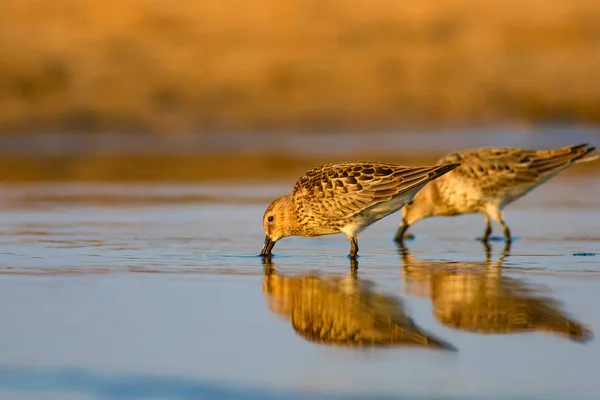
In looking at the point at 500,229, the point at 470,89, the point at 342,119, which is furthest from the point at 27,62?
the point at 500,229

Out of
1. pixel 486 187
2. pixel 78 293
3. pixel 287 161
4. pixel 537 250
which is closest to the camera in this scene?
pixel 78 293

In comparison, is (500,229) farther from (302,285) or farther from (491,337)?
(491,337)

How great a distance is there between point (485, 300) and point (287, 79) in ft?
61.2

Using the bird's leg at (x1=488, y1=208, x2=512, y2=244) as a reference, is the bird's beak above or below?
below

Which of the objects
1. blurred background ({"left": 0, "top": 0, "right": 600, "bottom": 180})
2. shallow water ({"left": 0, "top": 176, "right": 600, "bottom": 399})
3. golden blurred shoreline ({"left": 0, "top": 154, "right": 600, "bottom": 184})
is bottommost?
shallow water ({"left": 0, "top": 176, "right": 600, "bottom": 399})

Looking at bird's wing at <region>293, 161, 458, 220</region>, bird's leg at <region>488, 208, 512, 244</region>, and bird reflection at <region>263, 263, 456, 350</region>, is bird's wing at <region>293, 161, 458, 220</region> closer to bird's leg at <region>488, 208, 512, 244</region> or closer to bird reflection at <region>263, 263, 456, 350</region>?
bird reflection at <region>263, 263, 456, 350</region>

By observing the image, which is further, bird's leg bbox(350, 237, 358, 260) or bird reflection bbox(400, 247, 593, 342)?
bird's leg bbox(350, 237, 358, 260)

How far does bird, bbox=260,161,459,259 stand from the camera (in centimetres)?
1000

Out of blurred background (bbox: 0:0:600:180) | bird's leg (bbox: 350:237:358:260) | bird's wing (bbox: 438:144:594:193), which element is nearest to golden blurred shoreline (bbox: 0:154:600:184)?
blurred background (bbox: 0:0:600:180)

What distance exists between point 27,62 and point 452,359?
66.6ft

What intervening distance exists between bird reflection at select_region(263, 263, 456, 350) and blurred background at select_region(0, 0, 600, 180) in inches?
449

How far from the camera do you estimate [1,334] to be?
6.91 meters

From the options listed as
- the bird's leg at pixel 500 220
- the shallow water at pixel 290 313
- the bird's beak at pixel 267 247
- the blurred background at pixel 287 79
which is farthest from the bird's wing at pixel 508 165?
the blurred background at pixel 287 79

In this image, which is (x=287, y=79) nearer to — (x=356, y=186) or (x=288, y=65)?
(x=288, y=65)
